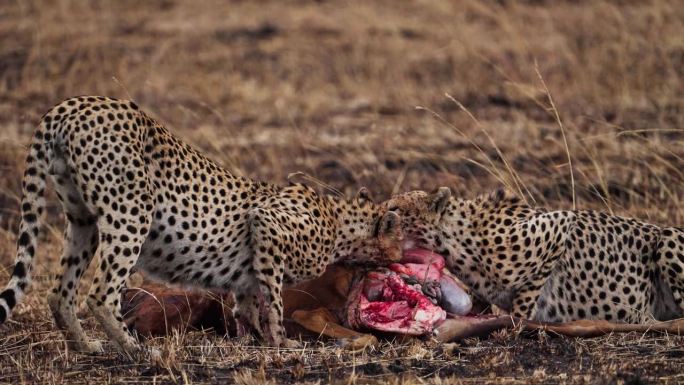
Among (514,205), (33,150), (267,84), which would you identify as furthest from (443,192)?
(267,84)

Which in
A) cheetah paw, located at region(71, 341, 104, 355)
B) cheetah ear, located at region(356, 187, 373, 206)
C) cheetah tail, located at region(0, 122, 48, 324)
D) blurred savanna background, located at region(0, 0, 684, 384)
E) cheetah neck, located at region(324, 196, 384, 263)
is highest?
cheetah tail, located at region(0, 122, 48, 324)

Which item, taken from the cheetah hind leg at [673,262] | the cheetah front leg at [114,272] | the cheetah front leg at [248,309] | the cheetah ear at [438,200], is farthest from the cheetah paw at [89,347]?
the cheetah hind leg at [673,262]

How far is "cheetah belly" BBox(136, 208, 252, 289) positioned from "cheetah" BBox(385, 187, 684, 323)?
80cm

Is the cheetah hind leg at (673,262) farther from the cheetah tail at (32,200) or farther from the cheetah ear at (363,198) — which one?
the cheetah tail at (32,200)

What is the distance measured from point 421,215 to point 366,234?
0.28 m

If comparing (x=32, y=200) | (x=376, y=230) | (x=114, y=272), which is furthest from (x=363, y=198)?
(x=32, y=200)

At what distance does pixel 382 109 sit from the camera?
12203 mm

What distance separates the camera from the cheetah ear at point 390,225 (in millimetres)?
6406

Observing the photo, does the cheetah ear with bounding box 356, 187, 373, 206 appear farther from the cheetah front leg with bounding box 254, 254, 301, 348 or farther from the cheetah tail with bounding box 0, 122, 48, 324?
the cheetah tail with bounding box 0, 122, 48, 324

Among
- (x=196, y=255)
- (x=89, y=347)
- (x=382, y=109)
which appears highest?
(x=196, y=255)

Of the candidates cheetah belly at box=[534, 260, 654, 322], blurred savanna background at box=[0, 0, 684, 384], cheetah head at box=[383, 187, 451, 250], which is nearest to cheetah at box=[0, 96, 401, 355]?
cheetah head at box=[383, 187, 451, 250]

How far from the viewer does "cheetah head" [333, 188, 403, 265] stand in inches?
253

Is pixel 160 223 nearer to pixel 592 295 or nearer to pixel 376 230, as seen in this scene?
pixel 376 230

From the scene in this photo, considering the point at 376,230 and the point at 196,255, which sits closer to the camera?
the point at 196,255
